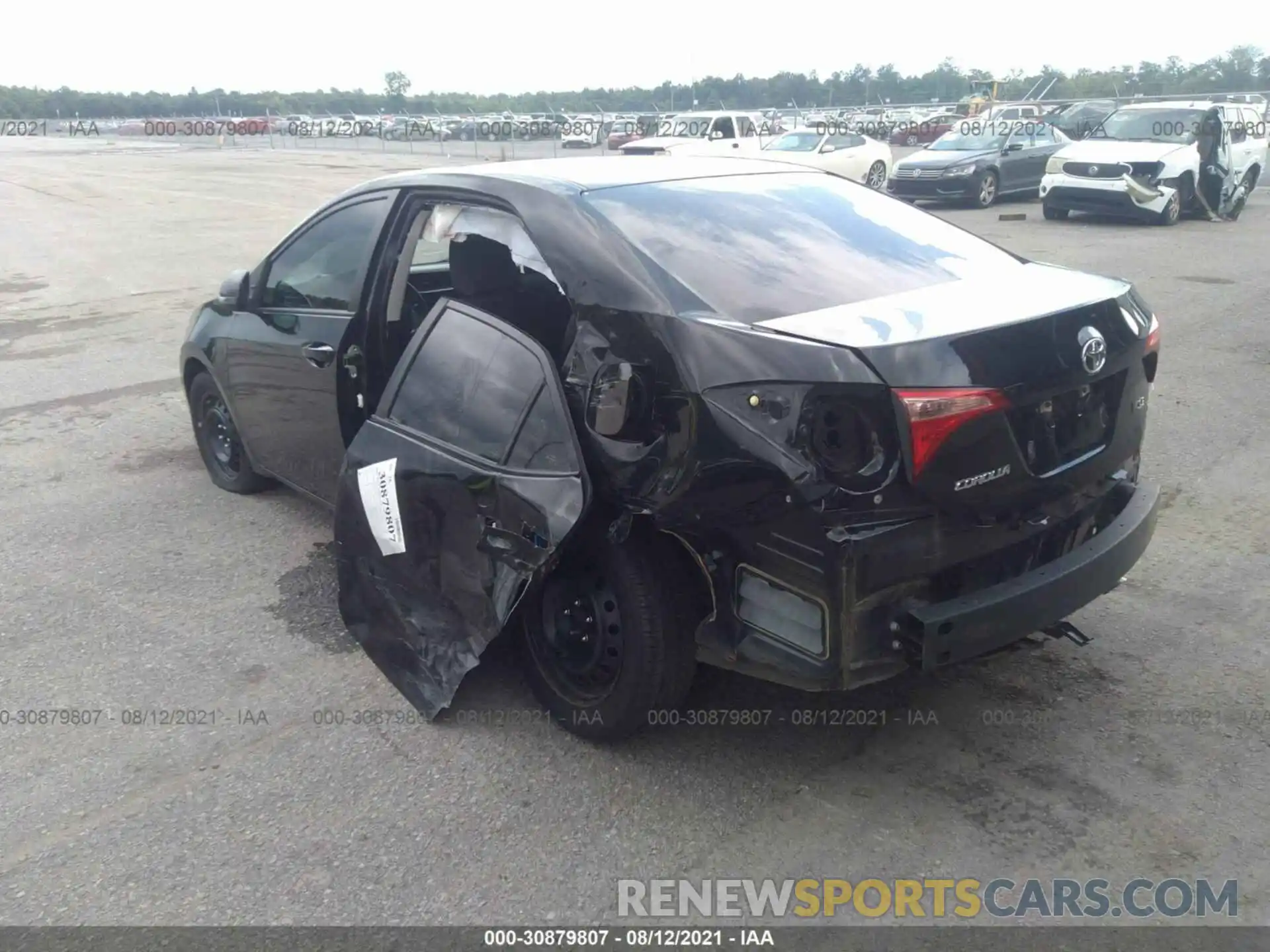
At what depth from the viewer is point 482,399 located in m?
3.51

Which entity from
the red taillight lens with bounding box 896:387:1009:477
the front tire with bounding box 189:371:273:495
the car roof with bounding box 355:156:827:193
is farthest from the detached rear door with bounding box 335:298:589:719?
the front tire with bounding box 189:371:273:495

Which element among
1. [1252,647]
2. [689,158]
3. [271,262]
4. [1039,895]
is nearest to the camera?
[1039,895]

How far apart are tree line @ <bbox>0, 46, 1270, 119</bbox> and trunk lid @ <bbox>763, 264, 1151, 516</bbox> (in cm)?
4002

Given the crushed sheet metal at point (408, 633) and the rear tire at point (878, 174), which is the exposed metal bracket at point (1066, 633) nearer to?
the crushed sheet metal at point (408, 633)

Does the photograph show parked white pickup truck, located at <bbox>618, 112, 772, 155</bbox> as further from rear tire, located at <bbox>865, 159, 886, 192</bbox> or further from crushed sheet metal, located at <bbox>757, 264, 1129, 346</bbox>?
crushed sheet metal, located at <bbox>757, 264, 1129, 346</bbox>

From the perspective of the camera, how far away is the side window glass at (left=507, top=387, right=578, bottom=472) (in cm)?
320

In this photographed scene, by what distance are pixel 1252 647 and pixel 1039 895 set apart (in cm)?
170

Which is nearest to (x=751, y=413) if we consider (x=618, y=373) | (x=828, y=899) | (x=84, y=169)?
(x=618, y=373)

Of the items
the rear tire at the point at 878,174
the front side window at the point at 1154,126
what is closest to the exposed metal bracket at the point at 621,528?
the front side window at the point at 1154,126

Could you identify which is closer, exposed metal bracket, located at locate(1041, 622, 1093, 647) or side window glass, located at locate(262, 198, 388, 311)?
exposed metal bracket, located at locate(1041, 622, 1093, 647)

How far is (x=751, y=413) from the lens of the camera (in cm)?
286

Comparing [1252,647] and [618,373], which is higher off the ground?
[618,373]

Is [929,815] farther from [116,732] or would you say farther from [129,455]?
[129,455]

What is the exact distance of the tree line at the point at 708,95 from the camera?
5141 cm
